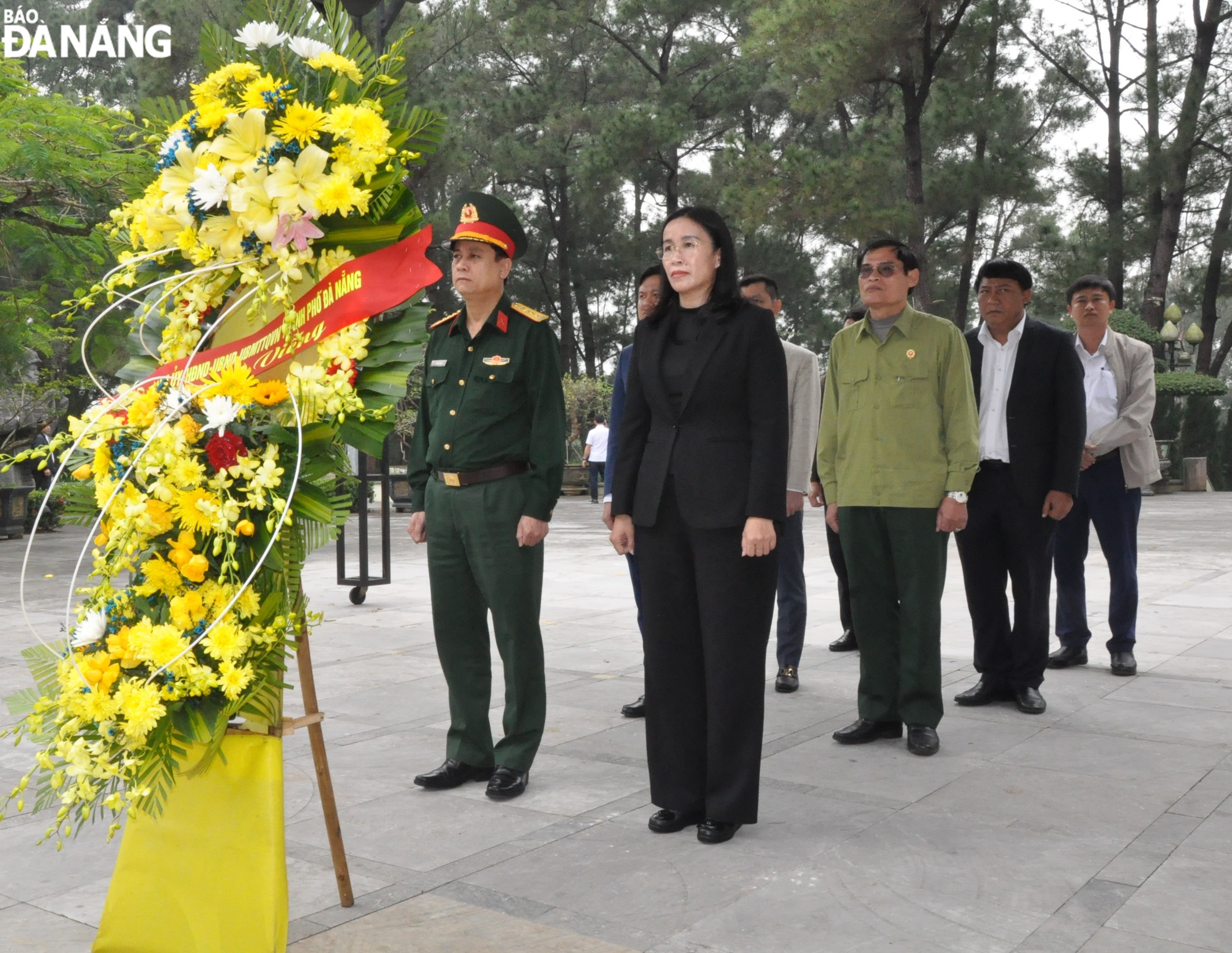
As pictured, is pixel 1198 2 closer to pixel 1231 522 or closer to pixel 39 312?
pixel 1231 522

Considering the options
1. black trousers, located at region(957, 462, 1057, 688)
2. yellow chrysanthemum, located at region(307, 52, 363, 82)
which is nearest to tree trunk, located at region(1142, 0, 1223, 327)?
black trousers, located at region(957, 462, 1057, 688)

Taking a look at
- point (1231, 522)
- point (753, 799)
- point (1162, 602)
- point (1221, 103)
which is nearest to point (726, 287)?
point (753, 799)

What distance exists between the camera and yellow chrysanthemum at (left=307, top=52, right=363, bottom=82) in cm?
293

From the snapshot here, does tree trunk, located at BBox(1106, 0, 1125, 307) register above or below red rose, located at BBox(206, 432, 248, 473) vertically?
above

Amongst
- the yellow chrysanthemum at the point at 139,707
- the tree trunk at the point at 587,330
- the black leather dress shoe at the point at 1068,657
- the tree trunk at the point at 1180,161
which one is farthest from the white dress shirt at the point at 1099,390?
the tree trunk at the point at 587,330

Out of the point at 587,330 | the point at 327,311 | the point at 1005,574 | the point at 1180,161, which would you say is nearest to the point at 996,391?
the point at 1005,574

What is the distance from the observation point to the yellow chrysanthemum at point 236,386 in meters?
2.75

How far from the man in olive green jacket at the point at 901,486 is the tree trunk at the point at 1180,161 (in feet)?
82.9

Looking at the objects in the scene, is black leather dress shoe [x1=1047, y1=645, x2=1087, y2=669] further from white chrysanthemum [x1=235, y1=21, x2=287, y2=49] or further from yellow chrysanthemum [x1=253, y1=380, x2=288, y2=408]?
white chrysanthemum [x1=235, y1=21, x2=287, y2=49]

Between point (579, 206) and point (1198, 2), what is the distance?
1565 centimetres

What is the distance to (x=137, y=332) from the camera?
3184mm

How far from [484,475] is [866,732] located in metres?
1.84

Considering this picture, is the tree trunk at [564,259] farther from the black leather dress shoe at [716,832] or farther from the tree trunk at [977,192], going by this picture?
the black leather dress shoe at [716,832]

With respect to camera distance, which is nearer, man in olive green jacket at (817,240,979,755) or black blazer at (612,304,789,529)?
black blazer at (612,304,789,529)
